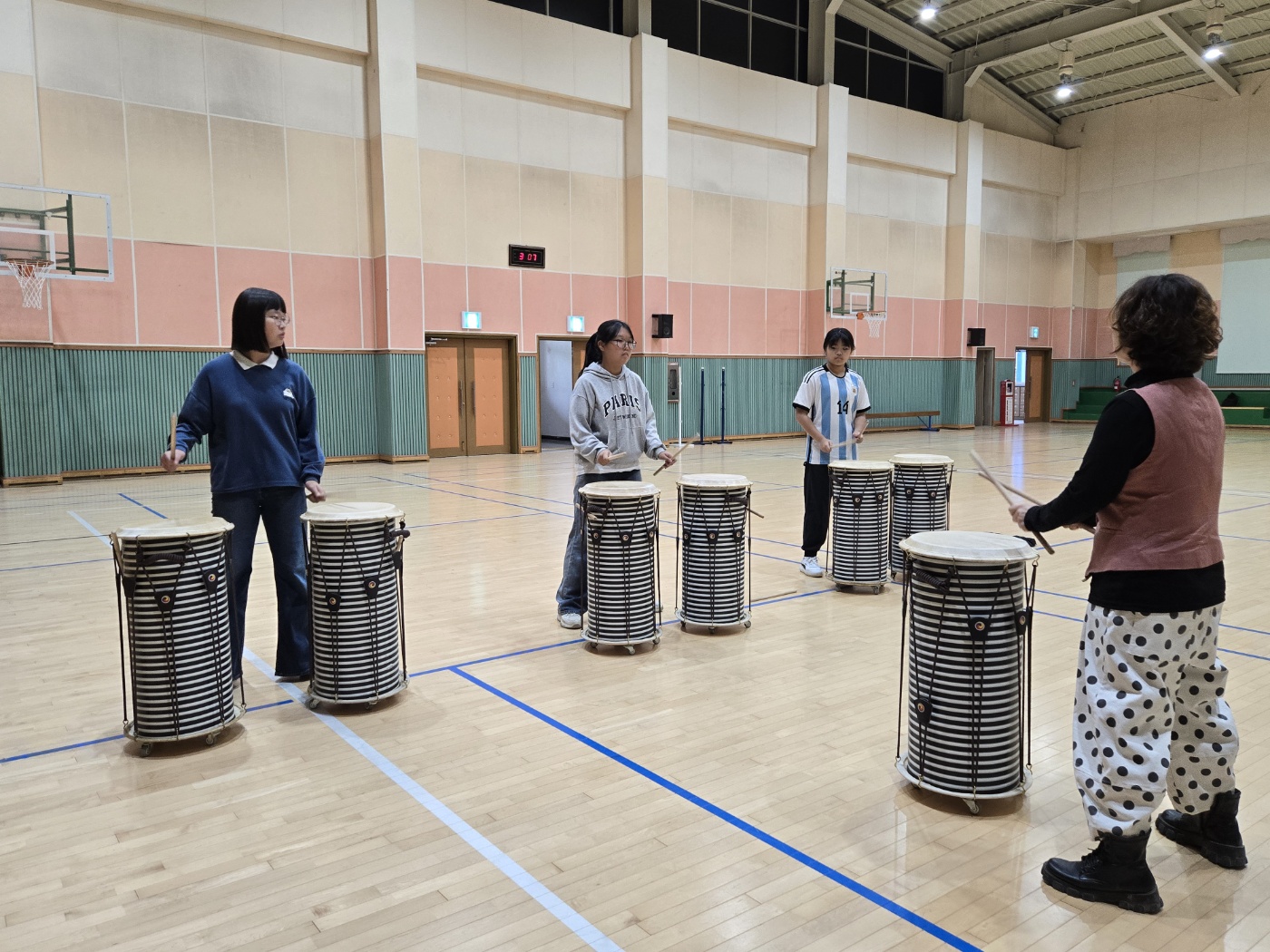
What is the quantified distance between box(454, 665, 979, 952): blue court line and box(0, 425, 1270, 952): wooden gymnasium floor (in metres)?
0.01

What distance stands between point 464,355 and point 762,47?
33.0 ft

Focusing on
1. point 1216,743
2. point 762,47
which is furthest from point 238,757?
point 762,47

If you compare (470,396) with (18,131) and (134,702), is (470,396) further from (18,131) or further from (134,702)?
(134,702)

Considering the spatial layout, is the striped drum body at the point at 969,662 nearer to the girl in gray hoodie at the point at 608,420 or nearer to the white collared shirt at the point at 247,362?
the girl in gray hoodie at the point at 608,420

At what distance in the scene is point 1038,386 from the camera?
27828 mm

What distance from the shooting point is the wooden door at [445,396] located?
16703mm

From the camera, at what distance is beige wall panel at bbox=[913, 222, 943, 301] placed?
23438 millimetres

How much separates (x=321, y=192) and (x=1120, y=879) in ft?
49.9

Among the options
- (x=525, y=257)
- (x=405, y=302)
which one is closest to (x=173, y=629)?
(x=405, y=302)

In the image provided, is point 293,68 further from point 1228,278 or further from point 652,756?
point 1228,278

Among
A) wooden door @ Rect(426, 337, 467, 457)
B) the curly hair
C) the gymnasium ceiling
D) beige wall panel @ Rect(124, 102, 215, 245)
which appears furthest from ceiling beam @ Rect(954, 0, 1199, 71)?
the curly hair

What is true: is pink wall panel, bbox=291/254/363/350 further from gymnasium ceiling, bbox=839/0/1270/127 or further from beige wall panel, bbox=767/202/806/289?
gymnasium ceiling, bbox=839/0/1270/127

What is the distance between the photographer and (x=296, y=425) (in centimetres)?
430

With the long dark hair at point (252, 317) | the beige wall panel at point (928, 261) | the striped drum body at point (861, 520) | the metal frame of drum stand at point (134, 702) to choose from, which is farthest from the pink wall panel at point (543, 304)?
the metal frame of drum stand at point (134, 702)
